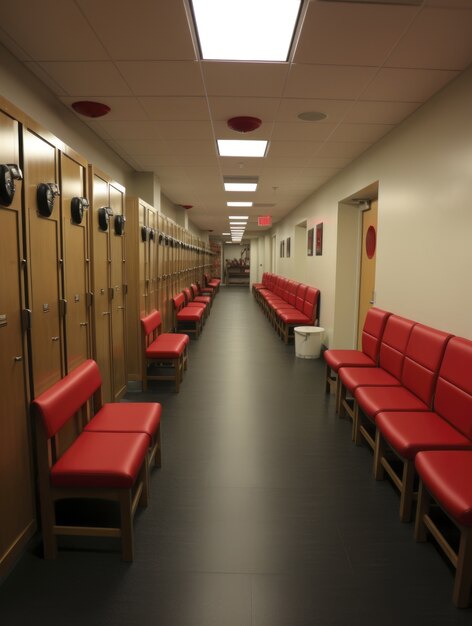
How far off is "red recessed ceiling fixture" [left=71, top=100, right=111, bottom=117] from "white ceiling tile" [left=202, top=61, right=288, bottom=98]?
3.31 ft

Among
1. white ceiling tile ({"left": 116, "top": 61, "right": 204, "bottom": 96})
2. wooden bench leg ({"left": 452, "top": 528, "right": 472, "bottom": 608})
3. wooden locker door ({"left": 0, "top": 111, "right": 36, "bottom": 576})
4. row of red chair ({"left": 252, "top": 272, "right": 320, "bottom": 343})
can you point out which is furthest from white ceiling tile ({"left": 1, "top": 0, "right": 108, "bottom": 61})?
row of red chair ({"left": 252, "top": 272, "right": 320, "bottom": 343})

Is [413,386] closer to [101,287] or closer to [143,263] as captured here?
[101,287]

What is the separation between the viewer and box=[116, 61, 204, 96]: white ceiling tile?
2.76m

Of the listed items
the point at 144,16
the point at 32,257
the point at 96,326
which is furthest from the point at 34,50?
the point at 96,326

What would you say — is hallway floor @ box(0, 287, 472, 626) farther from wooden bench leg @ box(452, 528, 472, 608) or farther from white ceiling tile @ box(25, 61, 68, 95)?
white ceiling tile @ box(25, 61, 68, 95)

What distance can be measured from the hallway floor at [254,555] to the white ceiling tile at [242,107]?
2828 millimetres

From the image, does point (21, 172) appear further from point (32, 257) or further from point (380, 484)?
point (380, 484)

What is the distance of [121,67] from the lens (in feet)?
9.21

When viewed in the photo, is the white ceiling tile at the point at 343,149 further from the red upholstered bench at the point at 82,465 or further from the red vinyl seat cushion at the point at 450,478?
the red upholstered bench at the point at 82,465

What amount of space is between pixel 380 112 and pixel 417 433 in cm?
283

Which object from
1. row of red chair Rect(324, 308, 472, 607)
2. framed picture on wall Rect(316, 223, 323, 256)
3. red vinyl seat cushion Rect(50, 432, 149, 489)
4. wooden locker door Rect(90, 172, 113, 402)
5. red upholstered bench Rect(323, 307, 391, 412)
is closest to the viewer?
row of red chair Rect(324, 308, 472, 607)

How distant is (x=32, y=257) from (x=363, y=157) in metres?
4.29

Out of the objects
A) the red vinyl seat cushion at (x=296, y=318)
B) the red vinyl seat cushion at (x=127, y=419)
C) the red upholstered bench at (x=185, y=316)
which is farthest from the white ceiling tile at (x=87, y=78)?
the red vinyl seat cushion at (x=296, y=318)

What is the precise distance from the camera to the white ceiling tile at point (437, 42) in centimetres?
220
